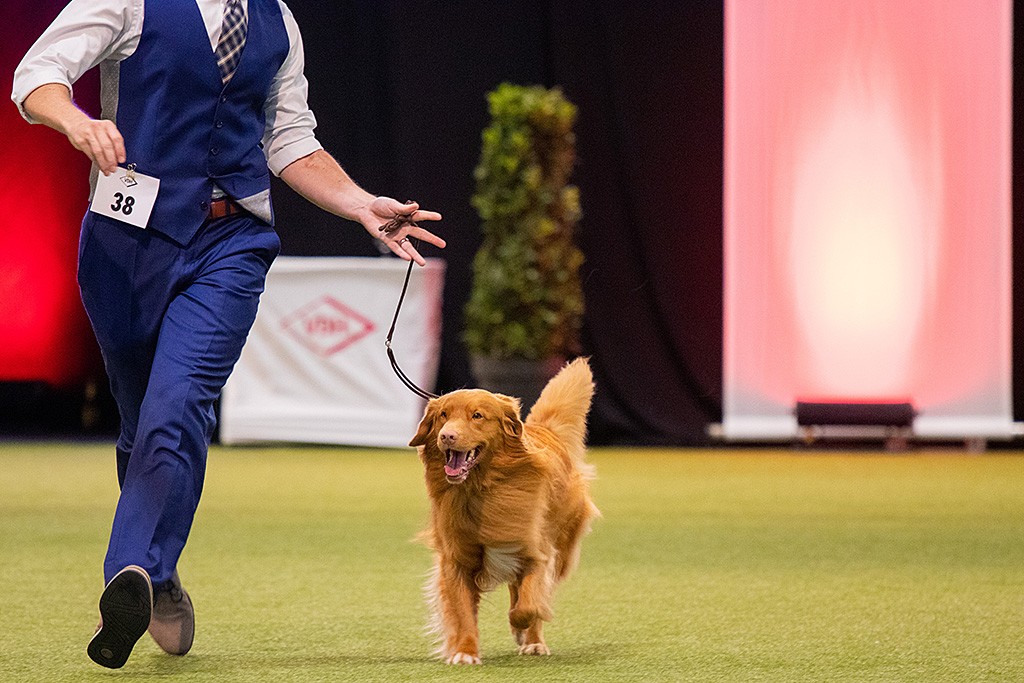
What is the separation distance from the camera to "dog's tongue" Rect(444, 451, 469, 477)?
3238mm

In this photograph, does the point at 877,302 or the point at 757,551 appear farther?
the point at 877,302

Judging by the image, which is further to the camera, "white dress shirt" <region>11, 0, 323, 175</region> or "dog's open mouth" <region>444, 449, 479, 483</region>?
"dog's open mouth" <region>444, 449, 479, 483</region>

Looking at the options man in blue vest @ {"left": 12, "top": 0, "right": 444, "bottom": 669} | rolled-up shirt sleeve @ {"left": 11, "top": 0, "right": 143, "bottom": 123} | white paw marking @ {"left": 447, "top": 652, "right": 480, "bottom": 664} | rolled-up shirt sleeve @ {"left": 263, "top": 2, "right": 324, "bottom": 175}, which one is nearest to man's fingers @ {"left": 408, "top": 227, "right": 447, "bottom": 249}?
man in blue vest @ {"left": 12, "top": 0, "right": 444, "bottom": 669}

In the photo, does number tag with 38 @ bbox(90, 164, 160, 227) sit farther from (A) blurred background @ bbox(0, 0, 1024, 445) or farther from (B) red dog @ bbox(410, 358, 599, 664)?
(A) blurred background @ bbox(0, 0, 1024, 445)

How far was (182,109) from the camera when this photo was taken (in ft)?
10.1

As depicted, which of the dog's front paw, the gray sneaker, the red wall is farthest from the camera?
the red wall

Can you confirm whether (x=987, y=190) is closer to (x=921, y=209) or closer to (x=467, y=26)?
(x=921, y=209)

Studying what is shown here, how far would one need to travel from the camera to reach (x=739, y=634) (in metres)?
3.66

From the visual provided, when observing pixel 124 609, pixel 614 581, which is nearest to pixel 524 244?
pixel 614 581

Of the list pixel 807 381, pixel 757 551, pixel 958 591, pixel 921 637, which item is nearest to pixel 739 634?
pixel 921 637

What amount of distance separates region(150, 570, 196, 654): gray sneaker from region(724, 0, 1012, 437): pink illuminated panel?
7.09 m

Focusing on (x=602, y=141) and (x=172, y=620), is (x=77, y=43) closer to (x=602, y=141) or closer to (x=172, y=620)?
(x=172, y=620)

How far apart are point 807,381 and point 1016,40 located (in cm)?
261

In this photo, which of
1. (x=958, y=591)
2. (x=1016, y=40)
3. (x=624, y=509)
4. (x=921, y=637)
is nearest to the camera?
(x=921, y=637)
